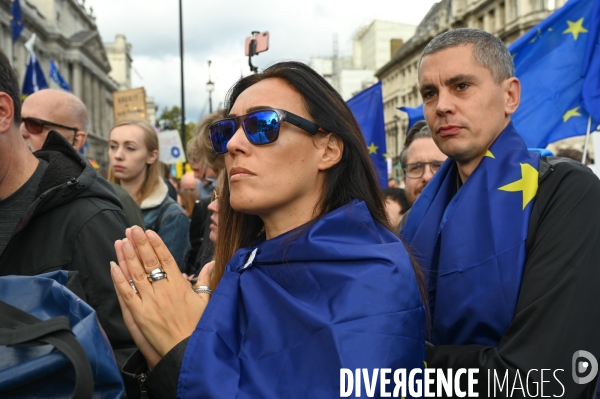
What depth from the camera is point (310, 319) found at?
1.79 m

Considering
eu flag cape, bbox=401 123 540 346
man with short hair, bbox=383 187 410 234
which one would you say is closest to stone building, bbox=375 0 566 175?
man with short hair, bbox=383 187 410 234

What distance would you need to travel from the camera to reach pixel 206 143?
4.57m

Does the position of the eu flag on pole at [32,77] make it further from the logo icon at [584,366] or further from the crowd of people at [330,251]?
the logo icon at [584,366]

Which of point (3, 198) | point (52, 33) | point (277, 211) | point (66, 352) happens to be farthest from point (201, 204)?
point (52, 33)

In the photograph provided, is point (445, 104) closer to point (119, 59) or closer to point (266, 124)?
point (266, 124)

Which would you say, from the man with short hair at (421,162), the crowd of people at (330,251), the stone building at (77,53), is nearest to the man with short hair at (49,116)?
the crowd of people at (330,251)

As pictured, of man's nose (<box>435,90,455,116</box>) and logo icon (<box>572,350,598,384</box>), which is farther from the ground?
man's nose (<box>435,90,455,116</box>)

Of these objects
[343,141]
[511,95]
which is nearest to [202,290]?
[343,141]

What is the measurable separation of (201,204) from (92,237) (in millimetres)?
4144

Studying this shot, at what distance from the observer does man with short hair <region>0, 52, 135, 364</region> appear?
2430mm

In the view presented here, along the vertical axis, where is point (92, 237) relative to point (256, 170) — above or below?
below

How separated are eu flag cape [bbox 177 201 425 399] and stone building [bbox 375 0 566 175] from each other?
88.4 feet

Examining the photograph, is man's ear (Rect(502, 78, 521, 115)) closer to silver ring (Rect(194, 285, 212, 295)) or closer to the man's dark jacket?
silver ring (Rect(194, 285, 212, 295))

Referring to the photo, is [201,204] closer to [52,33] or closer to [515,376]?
[515,376]
